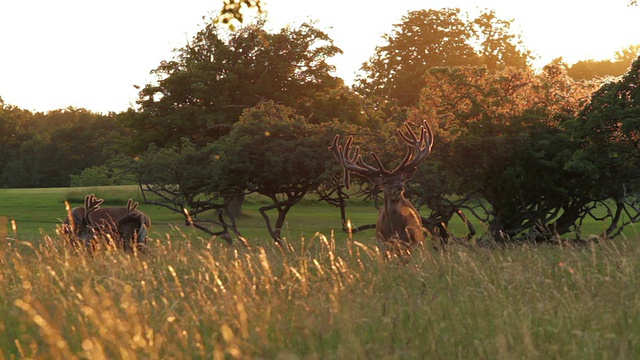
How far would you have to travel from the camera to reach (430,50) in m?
54.7

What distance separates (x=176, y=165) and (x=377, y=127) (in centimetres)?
626

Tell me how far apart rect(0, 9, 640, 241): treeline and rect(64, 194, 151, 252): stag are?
534cm

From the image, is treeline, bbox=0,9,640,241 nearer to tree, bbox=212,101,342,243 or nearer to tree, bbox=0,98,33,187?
tree, bbox=212,101,342,243

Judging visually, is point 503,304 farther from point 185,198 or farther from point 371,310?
point 185,198

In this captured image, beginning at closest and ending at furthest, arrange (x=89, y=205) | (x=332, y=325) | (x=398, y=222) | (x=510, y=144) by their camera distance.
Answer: (x=332, y=325) → (x=398, y=222) → (x=89, y=205) → (x=510, y=144)

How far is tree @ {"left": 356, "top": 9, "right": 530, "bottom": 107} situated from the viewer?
53.6 m

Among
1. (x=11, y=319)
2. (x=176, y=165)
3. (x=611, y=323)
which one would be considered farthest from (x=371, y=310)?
(x=176, y=165)

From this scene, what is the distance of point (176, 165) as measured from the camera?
22.7 metres

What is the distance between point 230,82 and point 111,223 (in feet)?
79.8

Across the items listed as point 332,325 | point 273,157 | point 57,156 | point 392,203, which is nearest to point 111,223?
point 392,203

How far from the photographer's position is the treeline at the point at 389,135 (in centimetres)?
1758

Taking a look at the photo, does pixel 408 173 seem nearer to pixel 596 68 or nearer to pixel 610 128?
pixel 610 128

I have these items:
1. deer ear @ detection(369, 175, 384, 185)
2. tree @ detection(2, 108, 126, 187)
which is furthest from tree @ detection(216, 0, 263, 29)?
tree @ detection(2, 108, 126, 187)

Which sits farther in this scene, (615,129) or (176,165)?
(176,165)
